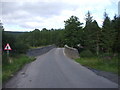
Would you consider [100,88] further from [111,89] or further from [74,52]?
[74,52]

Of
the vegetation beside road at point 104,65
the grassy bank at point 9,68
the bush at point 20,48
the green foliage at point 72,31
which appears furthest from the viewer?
the green foliage at point 72,31

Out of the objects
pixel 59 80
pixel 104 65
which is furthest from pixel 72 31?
pixel 59 80

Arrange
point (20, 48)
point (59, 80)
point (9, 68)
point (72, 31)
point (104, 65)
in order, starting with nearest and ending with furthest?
point (59, 80) → point (9, 68) → point (104, 65) → point (20, 48) → point (72, 31)

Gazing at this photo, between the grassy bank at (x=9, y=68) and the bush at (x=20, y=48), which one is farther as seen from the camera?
the bush at (x=20, y=48)

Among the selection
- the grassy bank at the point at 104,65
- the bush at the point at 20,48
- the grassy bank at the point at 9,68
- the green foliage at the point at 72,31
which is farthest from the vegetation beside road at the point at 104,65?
the green foliage at the point at 72,31

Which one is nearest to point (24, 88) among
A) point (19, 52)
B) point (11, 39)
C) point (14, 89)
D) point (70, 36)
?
point (14, 89)

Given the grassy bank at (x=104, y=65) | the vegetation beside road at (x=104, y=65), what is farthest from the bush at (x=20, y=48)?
the grassy bank at (x=104, y=65)

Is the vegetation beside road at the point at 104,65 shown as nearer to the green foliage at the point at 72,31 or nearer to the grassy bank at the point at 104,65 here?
the grassy bank at the point at 104,65

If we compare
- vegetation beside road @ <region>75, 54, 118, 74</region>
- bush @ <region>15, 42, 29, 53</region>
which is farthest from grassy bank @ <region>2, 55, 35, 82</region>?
bush @ <region>15, 42, 29, 53</region>

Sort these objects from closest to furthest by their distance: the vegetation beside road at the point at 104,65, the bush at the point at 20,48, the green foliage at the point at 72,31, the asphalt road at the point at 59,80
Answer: the asphalt road at the point at 59,80, the vegetation beside road at the point at 104,65, the bush at the point at 20,48, the green foliage at the point at 72,31

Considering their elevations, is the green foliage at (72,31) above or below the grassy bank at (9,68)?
above

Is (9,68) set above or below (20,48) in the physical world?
below

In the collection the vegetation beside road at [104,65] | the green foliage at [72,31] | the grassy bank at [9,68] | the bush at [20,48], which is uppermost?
the green foliage at [72,31]

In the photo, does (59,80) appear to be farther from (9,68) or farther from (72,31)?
(72,31)
